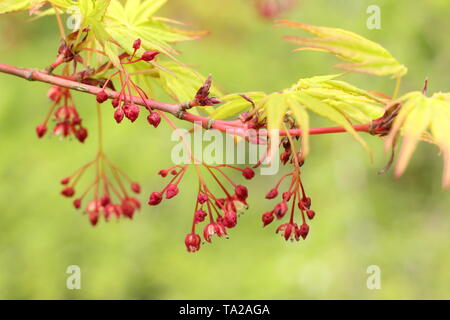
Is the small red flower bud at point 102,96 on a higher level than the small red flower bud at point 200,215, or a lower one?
higher

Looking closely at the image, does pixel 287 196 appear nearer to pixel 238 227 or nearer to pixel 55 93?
pixel 55 93

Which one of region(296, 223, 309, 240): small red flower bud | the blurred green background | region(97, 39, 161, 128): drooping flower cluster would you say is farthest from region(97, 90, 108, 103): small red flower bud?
the blurred green background

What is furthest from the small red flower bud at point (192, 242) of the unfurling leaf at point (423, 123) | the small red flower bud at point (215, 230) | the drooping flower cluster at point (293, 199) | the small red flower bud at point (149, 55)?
the unfurling leaf at point (423, 123)

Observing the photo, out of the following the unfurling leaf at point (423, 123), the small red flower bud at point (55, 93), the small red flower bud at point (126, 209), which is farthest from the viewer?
the small red flower bud at point (126, 209)

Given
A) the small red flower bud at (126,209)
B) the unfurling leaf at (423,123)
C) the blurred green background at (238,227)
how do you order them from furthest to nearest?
1. the blurred green background at (238,227)
2. the small red flower bud at (126,209)
3. the unfurling leaf at (423,123)

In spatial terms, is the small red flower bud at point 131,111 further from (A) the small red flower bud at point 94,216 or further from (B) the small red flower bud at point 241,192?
(A) the small red flower bud at point 94,216

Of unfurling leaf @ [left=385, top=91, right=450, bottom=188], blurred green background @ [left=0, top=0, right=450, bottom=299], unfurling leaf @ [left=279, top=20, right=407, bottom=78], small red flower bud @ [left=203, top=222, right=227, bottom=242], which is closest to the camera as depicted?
unfurling leaf @ [left=385, top=91, right=450, bottom=188]

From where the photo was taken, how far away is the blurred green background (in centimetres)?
349

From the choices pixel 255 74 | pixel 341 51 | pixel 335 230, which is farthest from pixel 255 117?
pixel 255 74

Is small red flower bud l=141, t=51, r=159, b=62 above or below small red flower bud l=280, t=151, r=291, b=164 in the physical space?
above

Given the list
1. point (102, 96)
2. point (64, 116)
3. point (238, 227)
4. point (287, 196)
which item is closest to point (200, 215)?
point (287, 196)

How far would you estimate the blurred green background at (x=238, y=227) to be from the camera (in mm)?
3492

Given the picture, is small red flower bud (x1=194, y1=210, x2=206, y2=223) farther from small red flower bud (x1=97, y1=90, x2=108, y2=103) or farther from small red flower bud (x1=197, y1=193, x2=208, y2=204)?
small red flower bud (x1=97, y1=90, x2=108, y2=103)

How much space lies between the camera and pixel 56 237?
368 centimetres
